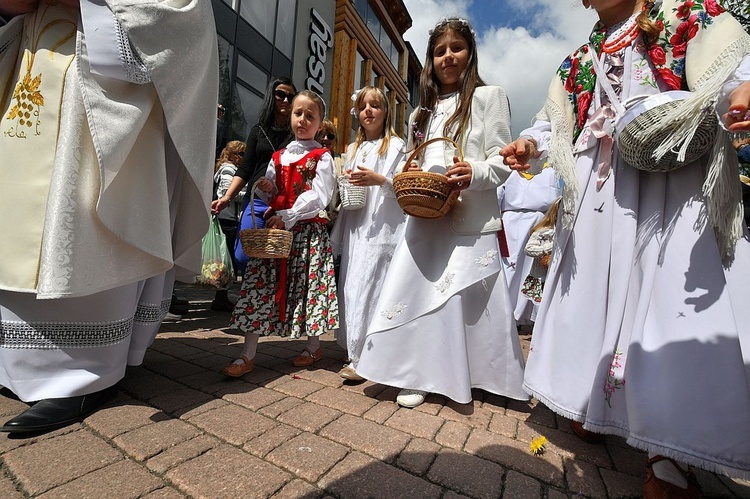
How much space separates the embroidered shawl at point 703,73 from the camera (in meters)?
1.20

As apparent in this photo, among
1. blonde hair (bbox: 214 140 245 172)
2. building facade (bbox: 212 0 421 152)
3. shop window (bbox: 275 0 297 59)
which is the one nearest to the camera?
blonde hair (bbox: 214 140 245 172)

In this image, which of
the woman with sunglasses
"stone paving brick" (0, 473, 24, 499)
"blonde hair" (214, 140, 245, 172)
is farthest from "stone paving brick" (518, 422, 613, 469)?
"blonde hair" (214, 140, 245, 172)

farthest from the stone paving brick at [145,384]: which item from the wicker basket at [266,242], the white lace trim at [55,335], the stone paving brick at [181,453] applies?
the wicker basket at [266,242]

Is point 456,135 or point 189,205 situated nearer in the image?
point 189,205

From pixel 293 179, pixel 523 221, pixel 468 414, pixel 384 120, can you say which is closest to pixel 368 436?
pixel 468 414

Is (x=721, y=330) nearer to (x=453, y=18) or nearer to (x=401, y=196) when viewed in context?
(x=401, y=196)

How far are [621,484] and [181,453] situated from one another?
154 centimetres

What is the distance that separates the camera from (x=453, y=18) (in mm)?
2207

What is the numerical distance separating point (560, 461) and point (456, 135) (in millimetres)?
1608

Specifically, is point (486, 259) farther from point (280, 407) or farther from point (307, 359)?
point (307, 359)

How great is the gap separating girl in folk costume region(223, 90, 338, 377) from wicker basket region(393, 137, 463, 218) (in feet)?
2.56

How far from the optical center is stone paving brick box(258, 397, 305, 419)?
1746 millimetres

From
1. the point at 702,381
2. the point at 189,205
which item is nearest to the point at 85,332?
the point at 189,205

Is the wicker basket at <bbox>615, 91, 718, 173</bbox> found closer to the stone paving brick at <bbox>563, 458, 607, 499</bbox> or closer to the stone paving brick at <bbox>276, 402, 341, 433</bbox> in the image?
the stone paving brick at <bbox>563, 458, 607, 499</bbox>
